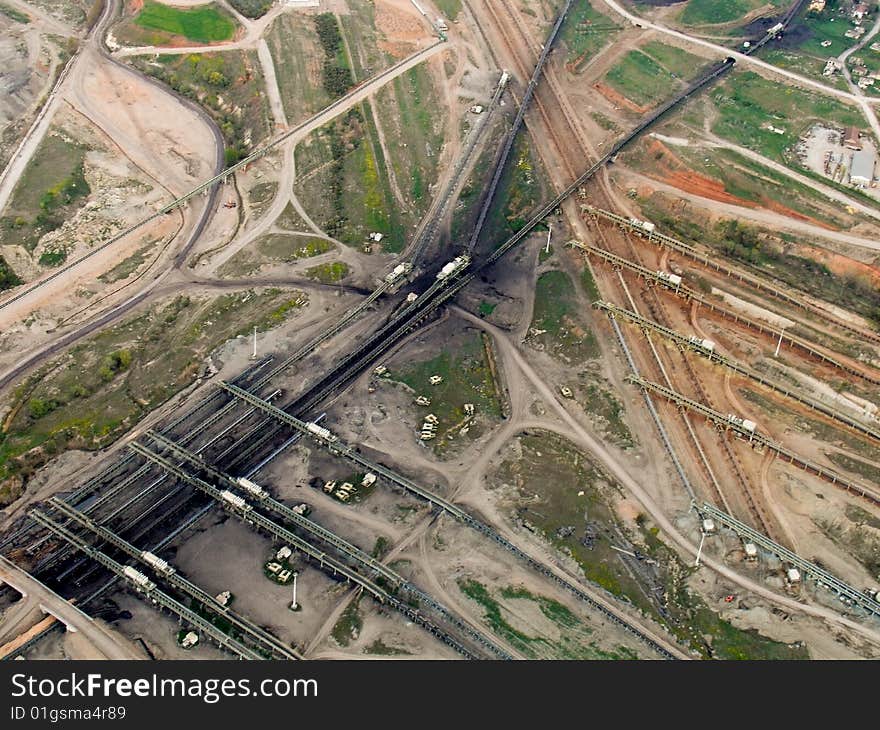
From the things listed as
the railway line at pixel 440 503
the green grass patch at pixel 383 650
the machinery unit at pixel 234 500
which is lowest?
the green grass patch at pixel 383 650

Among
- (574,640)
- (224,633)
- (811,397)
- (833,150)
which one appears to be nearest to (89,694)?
(224,633)

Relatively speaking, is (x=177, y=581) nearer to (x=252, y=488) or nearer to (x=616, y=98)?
(x=252, y=488)

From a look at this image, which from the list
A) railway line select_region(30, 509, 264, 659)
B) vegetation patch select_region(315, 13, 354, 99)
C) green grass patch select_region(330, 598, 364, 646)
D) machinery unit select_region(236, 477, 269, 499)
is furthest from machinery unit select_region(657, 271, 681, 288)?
railway line select_region(30, 509, 264, 659)

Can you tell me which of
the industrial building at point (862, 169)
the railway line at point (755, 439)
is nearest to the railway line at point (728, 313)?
the railway line at point (755, 439)

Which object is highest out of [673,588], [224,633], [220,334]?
[220,334]

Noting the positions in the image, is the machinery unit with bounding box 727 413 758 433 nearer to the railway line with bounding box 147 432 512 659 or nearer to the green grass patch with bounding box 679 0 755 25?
the railway line with bounding box 147 432 512 659

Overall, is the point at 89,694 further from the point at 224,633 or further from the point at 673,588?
the point at 673,588

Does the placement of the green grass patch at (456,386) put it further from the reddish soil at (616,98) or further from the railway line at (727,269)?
the reddish soil at (616,98)
